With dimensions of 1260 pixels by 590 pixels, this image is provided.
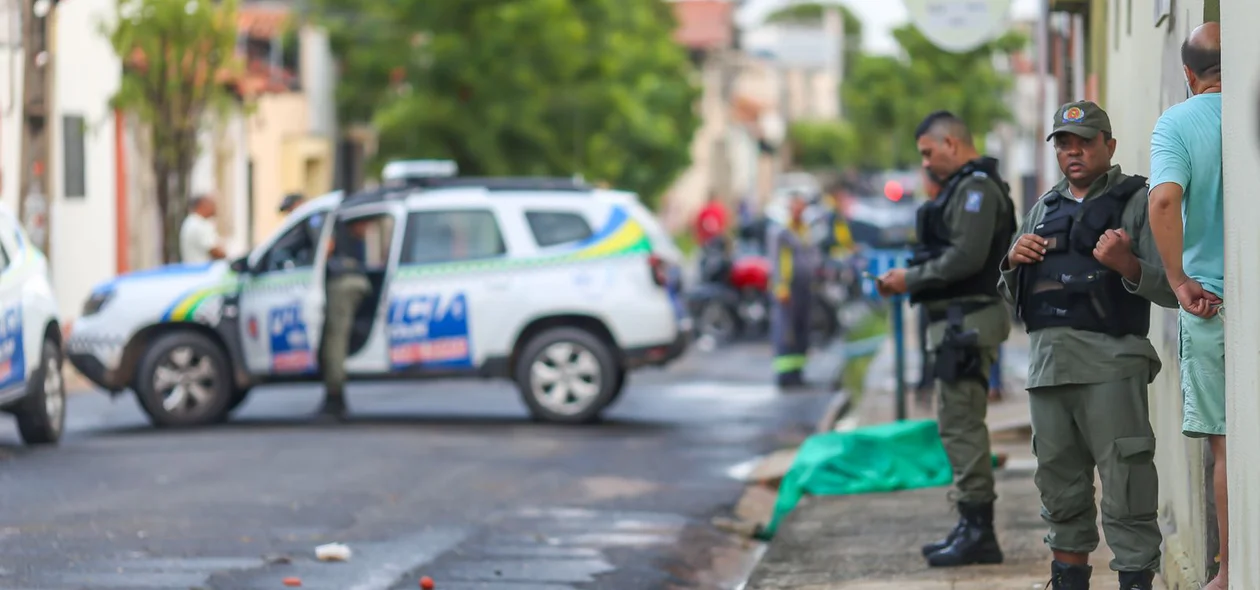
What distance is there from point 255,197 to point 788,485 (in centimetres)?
2408

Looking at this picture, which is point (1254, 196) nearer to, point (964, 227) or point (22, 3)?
point (964, 227)

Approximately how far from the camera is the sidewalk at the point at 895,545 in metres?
7.88

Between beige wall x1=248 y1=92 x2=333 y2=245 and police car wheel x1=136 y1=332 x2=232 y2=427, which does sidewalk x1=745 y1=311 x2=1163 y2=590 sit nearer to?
police car wheel x1=136 y1=332 x2=232 y2=427

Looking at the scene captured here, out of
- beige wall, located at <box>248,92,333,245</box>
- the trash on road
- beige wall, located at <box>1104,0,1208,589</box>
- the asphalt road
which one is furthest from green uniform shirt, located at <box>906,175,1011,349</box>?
beige wall, located at <box>248,92,333,245</box>

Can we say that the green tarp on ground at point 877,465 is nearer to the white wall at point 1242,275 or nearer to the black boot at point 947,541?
the black boot at point 947,541

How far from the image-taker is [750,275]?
83.4 feet

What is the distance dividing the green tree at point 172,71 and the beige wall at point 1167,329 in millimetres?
14970

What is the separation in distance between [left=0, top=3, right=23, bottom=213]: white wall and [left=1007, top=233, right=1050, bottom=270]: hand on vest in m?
16.7

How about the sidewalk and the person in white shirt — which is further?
the person in white shirt

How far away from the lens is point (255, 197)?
3366 cm

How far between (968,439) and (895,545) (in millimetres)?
845

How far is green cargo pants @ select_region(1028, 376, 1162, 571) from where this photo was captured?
6.30m

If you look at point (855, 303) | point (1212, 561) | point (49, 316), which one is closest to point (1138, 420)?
point (1212, 561)

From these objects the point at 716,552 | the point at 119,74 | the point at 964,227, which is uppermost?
the point at 119,74
